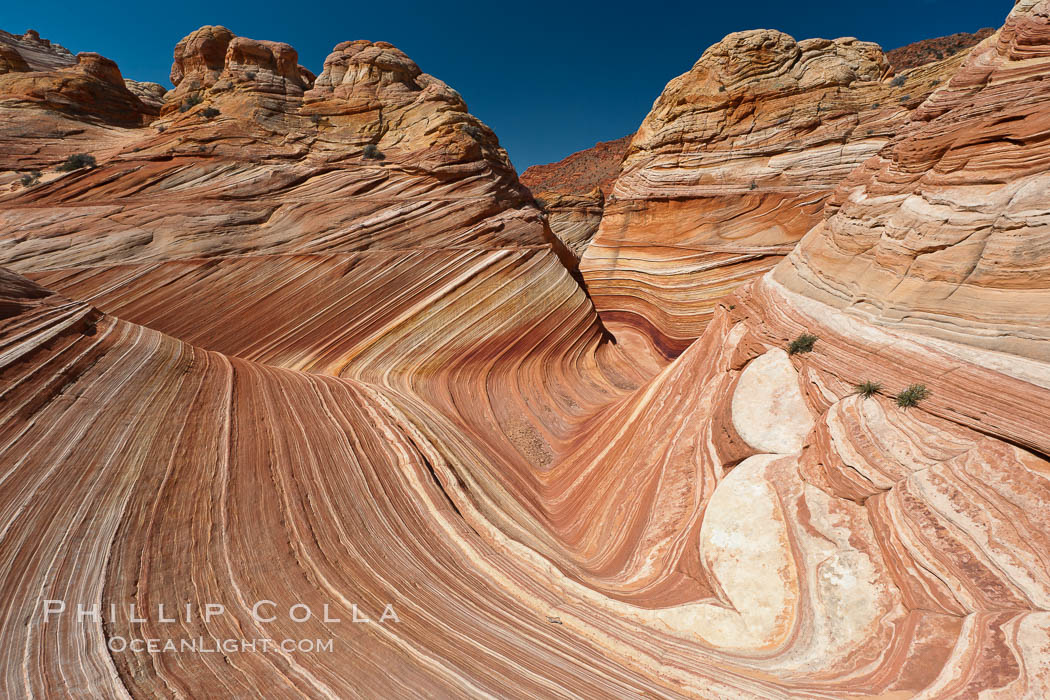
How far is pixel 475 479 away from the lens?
6086 mm

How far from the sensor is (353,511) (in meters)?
4.47

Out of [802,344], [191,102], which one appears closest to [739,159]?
[802,344]

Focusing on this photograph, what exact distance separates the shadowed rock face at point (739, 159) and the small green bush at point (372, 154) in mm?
9236

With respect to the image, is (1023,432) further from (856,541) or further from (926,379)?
(856,541)

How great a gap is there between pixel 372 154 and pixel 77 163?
6.01 m

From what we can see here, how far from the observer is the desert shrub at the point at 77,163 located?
8.60 metres

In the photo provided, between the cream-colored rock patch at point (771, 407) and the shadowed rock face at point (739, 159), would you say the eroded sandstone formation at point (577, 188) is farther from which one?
the cream-colored rock patch at point (771, 407)

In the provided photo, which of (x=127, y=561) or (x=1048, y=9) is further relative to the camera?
(x=1048, y=9)

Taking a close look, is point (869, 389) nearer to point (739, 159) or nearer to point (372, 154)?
point (372, 154)

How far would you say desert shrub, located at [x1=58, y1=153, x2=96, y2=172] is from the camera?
8602 millimetres

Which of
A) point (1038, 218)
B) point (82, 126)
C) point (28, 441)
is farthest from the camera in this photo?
point (82, 126)

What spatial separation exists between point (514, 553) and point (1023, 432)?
4706 mm

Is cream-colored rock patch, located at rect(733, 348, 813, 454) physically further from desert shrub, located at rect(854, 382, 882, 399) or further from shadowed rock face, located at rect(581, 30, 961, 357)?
shadowed rock face, located at rect(581, 30, 961, 357)

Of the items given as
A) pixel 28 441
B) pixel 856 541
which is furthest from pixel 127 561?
pixel 856 541
